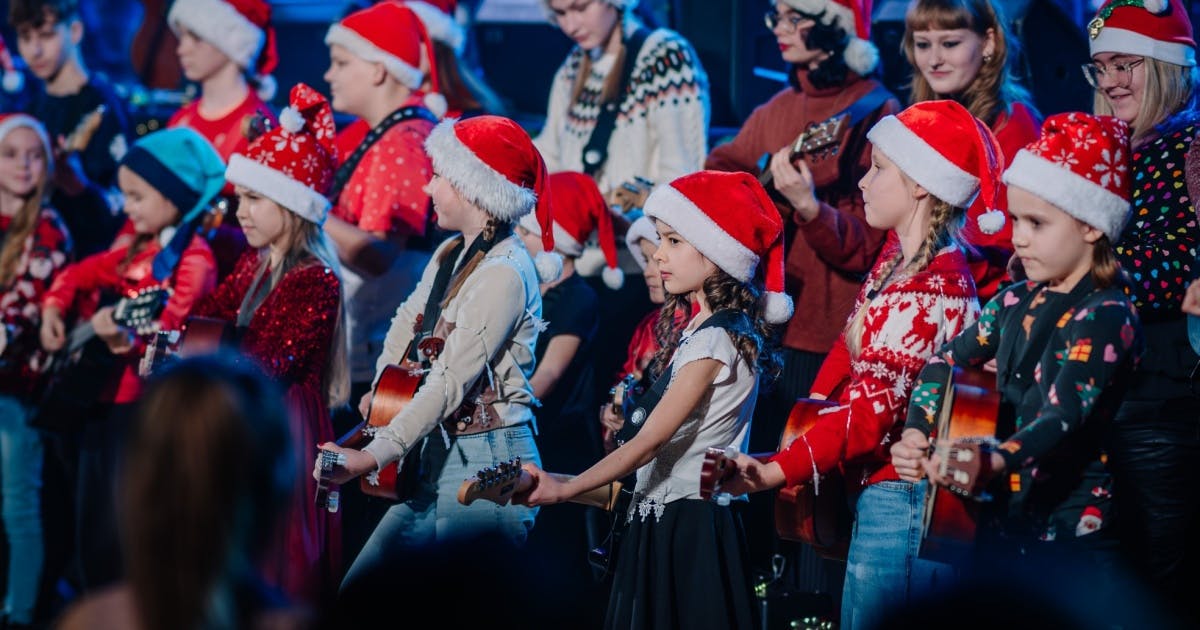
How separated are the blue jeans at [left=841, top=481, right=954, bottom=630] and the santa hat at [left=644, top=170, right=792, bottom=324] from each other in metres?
0.56

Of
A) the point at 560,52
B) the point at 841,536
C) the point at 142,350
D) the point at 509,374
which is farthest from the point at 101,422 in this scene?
the point at 841,536

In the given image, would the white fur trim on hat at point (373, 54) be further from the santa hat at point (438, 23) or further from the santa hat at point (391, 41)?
the santa hat at point (438, 23)

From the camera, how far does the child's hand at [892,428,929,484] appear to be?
9.60 ft

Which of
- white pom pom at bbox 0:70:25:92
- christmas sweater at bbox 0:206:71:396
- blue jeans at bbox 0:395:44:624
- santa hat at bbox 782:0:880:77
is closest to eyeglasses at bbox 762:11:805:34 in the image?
santa hat at bbox 782:0:880:77

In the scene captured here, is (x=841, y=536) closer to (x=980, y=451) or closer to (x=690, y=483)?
(x=690, y=483)

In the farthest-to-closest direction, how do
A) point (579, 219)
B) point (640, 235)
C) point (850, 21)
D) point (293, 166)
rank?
point (579, 219), point (850, 21), point (640, 235), point (293, 166)

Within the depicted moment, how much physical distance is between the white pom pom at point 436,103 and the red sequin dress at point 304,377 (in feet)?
4.24

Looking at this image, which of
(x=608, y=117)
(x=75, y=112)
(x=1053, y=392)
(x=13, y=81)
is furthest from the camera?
(x=13, y=81)

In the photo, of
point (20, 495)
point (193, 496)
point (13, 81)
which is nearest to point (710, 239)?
point (193, 496)

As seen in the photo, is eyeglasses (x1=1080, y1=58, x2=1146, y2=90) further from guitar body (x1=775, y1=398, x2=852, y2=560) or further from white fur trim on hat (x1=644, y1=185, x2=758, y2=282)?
guitar body (x1=775, y1=398, x2=852, y2=560)

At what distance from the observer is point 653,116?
5043mm

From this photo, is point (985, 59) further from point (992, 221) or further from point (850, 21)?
point (992, 221)

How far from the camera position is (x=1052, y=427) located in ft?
8.96

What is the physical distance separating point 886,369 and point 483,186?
127cm
